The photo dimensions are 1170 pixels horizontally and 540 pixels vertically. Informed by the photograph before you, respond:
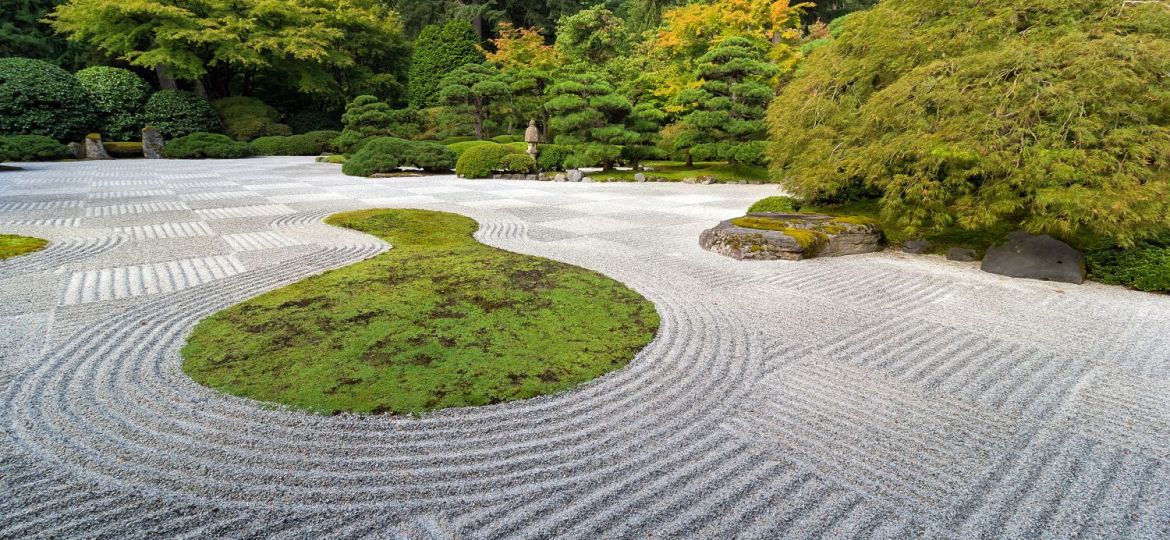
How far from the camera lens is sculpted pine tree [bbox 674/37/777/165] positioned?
43.0 feet

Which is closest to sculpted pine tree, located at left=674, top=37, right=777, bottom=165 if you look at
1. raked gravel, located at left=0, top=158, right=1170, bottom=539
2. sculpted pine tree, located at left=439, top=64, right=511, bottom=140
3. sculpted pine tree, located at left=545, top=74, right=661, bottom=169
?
sculpted pine tree, located at left=545, top=74, right=661, bottom=169

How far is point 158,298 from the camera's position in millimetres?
3807

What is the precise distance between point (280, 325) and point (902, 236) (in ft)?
20.2

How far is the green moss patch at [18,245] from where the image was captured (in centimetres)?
500

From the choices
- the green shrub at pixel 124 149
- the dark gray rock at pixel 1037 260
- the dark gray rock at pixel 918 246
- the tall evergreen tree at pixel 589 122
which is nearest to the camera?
the dark gray rock at pixel 1037 260

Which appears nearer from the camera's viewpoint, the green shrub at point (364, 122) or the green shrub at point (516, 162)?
the green shrub at point (516, 162)

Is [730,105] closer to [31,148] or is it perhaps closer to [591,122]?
[591,122]

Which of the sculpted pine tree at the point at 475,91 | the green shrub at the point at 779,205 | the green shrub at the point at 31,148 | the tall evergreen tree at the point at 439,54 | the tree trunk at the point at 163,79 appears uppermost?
the tall evergreen tree at the point at 439,54


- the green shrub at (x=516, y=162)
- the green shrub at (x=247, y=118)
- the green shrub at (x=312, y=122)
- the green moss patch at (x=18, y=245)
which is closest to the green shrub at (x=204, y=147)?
the green shrub at (x=247, y=118)

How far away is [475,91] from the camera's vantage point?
18109 millimetres

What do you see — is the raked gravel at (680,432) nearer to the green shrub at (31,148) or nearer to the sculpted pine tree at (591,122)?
the sculpted pine tree at (591,122)

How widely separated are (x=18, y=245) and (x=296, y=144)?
707 inches

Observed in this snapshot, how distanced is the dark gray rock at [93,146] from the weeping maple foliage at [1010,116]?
22990mm

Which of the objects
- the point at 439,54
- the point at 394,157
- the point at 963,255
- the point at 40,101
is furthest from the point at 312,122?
the point at 963,255
